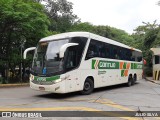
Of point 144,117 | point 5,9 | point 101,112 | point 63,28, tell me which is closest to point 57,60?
point 101,112

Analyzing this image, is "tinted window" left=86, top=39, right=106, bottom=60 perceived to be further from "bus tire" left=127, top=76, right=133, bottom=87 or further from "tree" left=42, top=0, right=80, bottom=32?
"tree" left=42, top=0, right=80, bottom=32

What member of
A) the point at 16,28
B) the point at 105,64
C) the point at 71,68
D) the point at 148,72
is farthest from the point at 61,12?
the point at 71,68

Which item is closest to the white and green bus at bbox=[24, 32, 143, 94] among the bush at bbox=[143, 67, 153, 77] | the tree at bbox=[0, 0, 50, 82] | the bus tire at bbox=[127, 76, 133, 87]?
the bus tire at bbox=[127, 76, 133, 87]

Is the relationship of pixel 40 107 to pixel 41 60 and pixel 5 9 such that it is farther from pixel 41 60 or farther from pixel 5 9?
pixel 5 9

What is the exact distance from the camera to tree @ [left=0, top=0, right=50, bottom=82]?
17734 mm

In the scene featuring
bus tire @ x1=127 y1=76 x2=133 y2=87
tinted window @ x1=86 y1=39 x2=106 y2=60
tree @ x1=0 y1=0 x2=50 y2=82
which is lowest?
bus tire @ x1=127 y1=76 x2=133 y2=87

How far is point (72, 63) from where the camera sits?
39.9 feet

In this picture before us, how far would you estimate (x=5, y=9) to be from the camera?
1745 cm

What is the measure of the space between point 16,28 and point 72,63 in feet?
28.4

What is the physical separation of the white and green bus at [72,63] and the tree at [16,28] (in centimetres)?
542

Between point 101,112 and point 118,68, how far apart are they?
8739 millimetres

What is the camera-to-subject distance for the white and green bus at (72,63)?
1156cm

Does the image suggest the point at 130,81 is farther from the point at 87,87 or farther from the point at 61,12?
the point at 61,12

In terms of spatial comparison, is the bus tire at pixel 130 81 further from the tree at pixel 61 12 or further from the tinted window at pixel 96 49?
the tree at pixel 61 12
